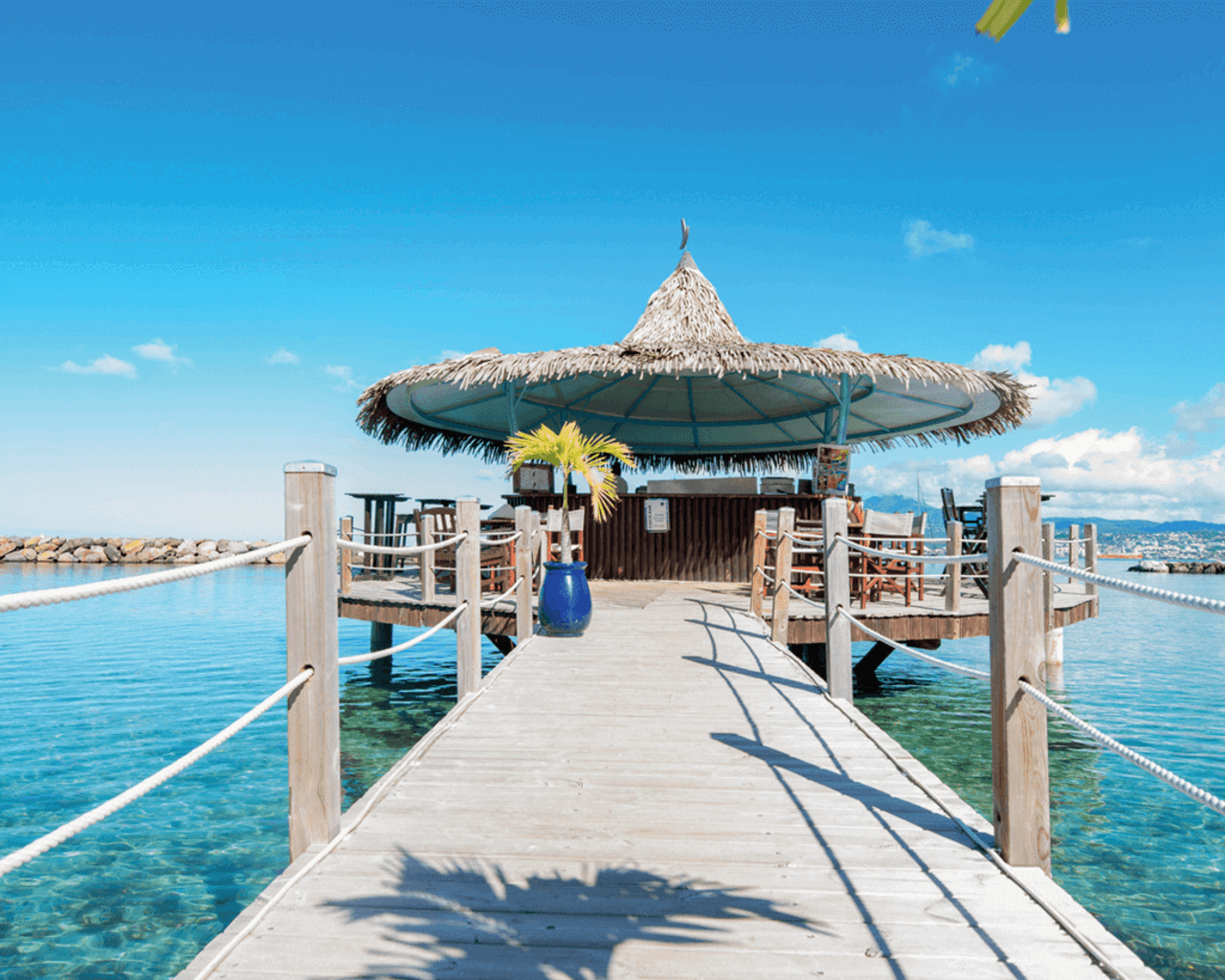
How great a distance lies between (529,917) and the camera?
6.03 ft

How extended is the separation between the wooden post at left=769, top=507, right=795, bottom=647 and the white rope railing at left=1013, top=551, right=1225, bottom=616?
11.0ft

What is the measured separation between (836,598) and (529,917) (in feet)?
10.5

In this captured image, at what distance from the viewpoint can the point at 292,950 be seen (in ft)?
5.58

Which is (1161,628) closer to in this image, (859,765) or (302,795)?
(859,765)

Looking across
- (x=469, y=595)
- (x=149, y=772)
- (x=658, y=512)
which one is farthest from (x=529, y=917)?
(x=658, y=512)

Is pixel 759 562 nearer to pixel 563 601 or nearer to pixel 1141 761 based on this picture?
pixel 563 601

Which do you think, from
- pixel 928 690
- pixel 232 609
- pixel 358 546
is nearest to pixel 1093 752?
pixel 928 690

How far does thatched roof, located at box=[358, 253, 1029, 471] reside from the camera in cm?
1004

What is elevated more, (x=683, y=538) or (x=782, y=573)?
(x=683, y=538)

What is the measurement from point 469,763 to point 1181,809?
16.4 feet

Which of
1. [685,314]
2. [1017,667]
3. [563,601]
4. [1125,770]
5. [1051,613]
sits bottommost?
[1125,770]

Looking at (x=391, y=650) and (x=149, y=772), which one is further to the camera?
(x=149, y=772)

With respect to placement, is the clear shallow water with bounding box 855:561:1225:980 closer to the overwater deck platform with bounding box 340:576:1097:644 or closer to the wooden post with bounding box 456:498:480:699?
the overwater deck platform with bounding box 340:576:1097:644

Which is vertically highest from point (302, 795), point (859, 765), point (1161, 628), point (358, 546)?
point (358, 546)
